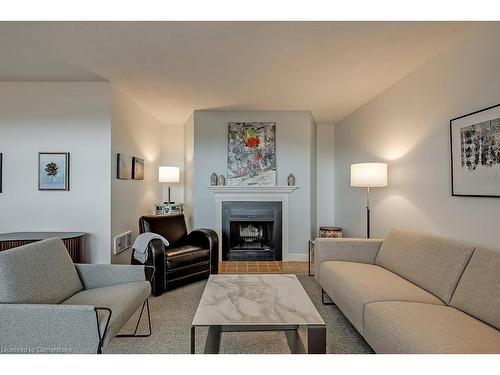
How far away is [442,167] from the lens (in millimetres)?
2502

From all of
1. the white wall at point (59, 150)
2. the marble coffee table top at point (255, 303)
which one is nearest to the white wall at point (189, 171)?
the white wall at point (59, 150)

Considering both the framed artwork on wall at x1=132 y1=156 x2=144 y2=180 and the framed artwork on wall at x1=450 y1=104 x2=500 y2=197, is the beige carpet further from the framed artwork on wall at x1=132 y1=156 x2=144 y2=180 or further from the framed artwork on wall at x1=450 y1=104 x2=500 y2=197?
the framed artwork on wall at x1=132 y1=156 x2=144 y2=180

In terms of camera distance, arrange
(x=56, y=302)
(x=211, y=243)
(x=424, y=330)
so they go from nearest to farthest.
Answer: (x=424, y=330) < (x=56, y=302) < (x=211, y=243)

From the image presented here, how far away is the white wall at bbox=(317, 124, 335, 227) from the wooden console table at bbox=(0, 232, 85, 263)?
12.8 ft

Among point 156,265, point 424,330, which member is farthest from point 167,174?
point 424,330

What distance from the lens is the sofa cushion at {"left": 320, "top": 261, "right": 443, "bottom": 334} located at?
6.36ft

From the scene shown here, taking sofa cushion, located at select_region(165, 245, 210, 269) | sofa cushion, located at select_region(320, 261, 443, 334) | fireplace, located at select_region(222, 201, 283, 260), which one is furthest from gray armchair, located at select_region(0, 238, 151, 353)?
fireplace, located at select_region(222, 201, 283, 260)

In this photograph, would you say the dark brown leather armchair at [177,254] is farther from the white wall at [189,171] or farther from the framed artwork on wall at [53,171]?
the framed artwork on wall at [53,171]

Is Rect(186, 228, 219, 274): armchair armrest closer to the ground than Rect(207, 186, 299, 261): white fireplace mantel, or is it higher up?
closer to the ground

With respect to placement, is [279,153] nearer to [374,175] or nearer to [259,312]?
[374,175]

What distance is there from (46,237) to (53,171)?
0.80 m

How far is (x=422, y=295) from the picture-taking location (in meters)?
1.98

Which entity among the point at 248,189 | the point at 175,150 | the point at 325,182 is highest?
the point at 175,150

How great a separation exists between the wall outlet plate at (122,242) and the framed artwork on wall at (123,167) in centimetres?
74
